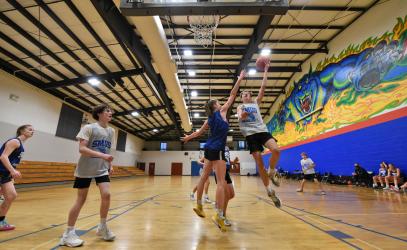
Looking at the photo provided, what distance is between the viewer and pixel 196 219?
3.49 metres

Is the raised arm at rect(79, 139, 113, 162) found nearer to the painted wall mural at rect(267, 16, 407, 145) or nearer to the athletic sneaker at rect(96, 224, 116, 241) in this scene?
the athletic sneaker at rect(96, 224, 116, 241)

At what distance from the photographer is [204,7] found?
472cm

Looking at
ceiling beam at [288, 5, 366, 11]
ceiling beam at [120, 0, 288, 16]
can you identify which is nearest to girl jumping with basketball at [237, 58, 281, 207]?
ceiling beam at [120, 0, 288, 16]

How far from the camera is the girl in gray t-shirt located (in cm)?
231

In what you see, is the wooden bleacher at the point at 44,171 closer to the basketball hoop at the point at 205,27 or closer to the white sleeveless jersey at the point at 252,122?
the basketball hoop at the point at 205,27

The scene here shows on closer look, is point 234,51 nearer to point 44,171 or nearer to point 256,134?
point 256,134

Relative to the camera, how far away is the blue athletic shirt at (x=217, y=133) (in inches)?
115

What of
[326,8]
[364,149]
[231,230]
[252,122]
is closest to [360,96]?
[364,149]

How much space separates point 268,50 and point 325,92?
3565 mm

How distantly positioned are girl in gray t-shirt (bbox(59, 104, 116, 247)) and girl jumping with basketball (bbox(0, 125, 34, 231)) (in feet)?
3.62

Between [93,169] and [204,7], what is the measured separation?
397cm

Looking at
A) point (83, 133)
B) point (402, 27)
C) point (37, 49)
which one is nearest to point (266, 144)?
point (83, 133)

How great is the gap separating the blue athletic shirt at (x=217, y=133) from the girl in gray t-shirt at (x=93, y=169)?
125cm

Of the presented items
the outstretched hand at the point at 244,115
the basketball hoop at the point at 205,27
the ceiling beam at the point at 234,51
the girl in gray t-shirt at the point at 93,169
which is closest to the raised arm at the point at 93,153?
the girl in gray t-shirt at the point at 93,169
